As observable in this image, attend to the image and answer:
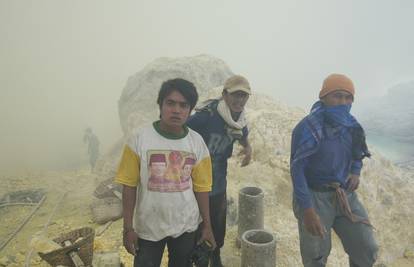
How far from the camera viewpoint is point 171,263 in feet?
9.31

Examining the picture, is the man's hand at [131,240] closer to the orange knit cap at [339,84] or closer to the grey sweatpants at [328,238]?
the grey sweatpants at [328,238]

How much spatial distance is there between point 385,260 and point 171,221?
7.07 m

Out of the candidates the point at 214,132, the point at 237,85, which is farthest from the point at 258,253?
the point at 237,85

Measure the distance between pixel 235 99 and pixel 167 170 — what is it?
1361 millimetres

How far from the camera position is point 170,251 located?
2.77m

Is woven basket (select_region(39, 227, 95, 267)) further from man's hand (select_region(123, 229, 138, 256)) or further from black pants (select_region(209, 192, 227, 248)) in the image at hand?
man's hand (select_region(123, 229, 138, 256))

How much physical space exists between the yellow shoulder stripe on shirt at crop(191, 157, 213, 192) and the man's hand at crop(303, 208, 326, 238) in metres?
0.88

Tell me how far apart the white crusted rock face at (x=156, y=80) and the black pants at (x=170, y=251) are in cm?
1036

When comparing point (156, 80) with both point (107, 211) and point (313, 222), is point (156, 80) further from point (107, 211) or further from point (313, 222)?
point (313, 222)

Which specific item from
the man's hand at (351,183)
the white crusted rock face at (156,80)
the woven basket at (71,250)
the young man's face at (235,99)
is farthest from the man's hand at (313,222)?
the white crusted rock face at (156,80)

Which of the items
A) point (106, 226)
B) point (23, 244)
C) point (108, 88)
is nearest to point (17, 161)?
point (23, 244)

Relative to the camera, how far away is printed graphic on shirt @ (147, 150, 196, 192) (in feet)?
8.27

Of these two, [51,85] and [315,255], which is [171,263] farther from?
[51,85]

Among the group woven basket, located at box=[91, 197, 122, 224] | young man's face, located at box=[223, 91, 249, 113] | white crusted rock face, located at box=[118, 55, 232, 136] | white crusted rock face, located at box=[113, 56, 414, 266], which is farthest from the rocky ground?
white crusted rock face, located at box=[118, 55, 232, 136]
